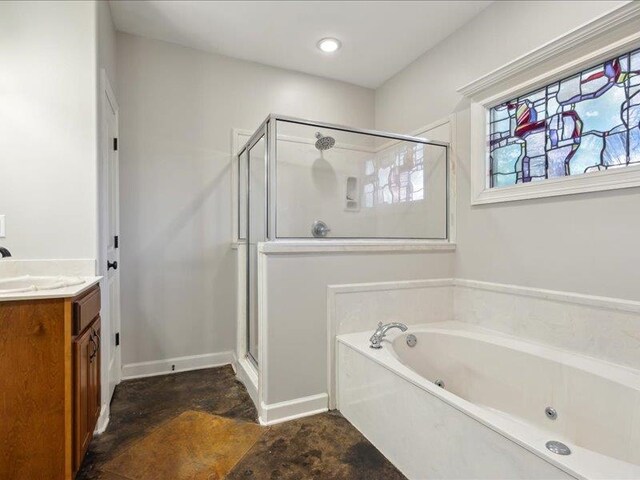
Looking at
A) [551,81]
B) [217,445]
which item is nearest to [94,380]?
[217,445]

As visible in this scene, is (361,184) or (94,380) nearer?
(94,380)

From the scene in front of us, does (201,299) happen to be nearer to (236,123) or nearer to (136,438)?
(136,438)

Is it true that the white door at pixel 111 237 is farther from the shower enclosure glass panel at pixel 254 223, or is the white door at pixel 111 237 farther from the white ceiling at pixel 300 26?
the shower enclosure glass panel at pixel 254 223

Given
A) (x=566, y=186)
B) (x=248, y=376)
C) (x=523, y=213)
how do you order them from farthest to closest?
(x=248, y=376)
(x=523, y=213)
(x=566, y=186)

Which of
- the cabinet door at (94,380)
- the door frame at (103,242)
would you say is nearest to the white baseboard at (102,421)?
the door frame at (103,242)

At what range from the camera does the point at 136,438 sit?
1812 millimetres

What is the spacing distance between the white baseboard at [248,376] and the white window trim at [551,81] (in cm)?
199

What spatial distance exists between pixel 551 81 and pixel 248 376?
2.68 m

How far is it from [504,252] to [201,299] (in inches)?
93.1

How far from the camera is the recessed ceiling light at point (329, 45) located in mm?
2709

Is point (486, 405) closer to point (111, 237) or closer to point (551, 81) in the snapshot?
point (551, 81)

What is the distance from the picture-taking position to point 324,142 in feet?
9.16

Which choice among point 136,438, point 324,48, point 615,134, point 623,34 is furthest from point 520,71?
point 136,438

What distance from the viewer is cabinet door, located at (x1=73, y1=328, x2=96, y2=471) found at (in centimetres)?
139
